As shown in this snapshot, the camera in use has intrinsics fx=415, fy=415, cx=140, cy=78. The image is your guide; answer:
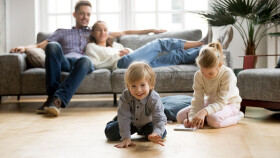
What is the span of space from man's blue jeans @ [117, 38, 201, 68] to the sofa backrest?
26cm

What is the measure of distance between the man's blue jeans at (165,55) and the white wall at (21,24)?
66.2 inches

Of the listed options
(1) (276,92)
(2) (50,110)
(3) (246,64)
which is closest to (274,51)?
(3) (246,64)

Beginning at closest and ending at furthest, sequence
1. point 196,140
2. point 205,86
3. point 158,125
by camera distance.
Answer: point 158,125 → point 196,140 → point 205,86

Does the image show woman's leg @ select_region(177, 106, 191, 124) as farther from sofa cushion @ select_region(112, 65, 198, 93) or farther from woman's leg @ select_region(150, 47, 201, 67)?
woman's leg @ select_region(150, 47, 201, 67)

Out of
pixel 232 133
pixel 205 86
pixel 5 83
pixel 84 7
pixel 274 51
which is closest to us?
pixel 232 133

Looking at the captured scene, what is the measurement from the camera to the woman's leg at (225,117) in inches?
96.1

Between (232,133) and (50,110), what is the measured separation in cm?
142

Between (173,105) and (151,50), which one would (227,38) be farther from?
(173,105)

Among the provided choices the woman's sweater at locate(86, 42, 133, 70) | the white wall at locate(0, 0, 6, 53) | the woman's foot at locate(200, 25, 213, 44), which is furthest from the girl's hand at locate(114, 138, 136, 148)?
the white wall at locate(0, 0, 6, 53)

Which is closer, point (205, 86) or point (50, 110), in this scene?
point (205, 86)

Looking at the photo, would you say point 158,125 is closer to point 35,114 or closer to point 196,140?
point 196,140

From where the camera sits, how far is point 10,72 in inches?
143

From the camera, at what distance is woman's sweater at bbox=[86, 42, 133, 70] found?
374cm

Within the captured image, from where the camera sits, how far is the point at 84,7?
3963 millimetres
